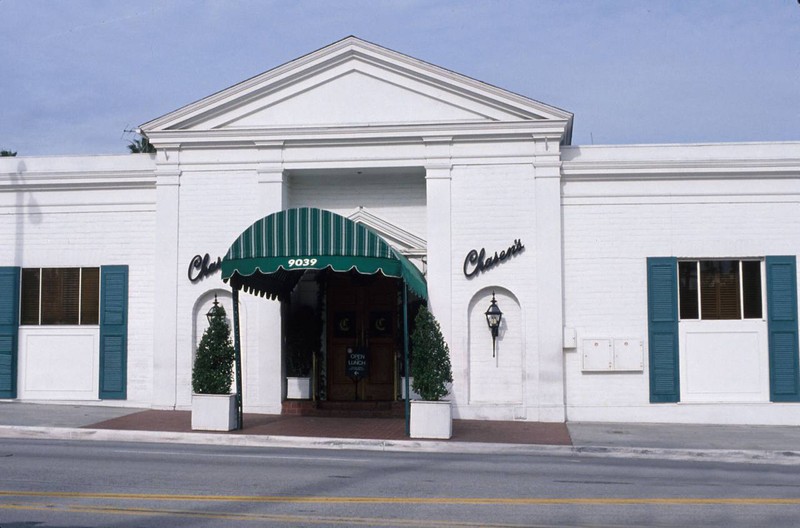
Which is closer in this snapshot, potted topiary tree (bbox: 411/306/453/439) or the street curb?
the street curb

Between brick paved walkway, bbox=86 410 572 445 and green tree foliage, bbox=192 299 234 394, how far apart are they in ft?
2.90

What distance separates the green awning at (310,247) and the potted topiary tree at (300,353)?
3792mm

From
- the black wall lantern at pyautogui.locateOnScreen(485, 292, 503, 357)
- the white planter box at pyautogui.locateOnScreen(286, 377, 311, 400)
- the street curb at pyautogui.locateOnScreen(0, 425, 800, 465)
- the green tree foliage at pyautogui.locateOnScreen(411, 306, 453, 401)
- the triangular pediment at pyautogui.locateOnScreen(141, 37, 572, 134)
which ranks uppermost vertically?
the triangular pediment at pyautogui.locateOnScreen(141, 37, 572, 134)

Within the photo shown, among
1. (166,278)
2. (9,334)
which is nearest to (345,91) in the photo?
(166,278)

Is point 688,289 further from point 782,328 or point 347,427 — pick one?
point 347,427

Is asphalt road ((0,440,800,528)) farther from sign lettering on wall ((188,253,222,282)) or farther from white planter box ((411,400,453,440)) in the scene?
sign lettering on wall ((188,253,222,282))

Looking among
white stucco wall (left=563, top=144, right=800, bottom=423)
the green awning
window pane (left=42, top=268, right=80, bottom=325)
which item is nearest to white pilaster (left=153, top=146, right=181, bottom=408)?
window pane (left=42, top=268, right=80, bottom=325)

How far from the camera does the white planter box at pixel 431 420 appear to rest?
16.0 meters

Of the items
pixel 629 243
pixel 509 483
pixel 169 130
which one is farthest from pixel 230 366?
pixel 629 243

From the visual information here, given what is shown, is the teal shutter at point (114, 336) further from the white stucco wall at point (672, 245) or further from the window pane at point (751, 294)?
the window pane at point (751, 294)

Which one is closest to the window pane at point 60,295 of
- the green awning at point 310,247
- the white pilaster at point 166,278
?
the white pilaster at point 166,278

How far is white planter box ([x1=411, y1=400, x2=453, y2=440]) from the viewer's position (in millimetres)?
16047

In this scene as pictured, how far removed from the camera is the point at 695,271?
62.5ft

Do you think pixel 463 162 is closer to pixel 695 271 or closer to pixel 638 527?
pixel 695 271
